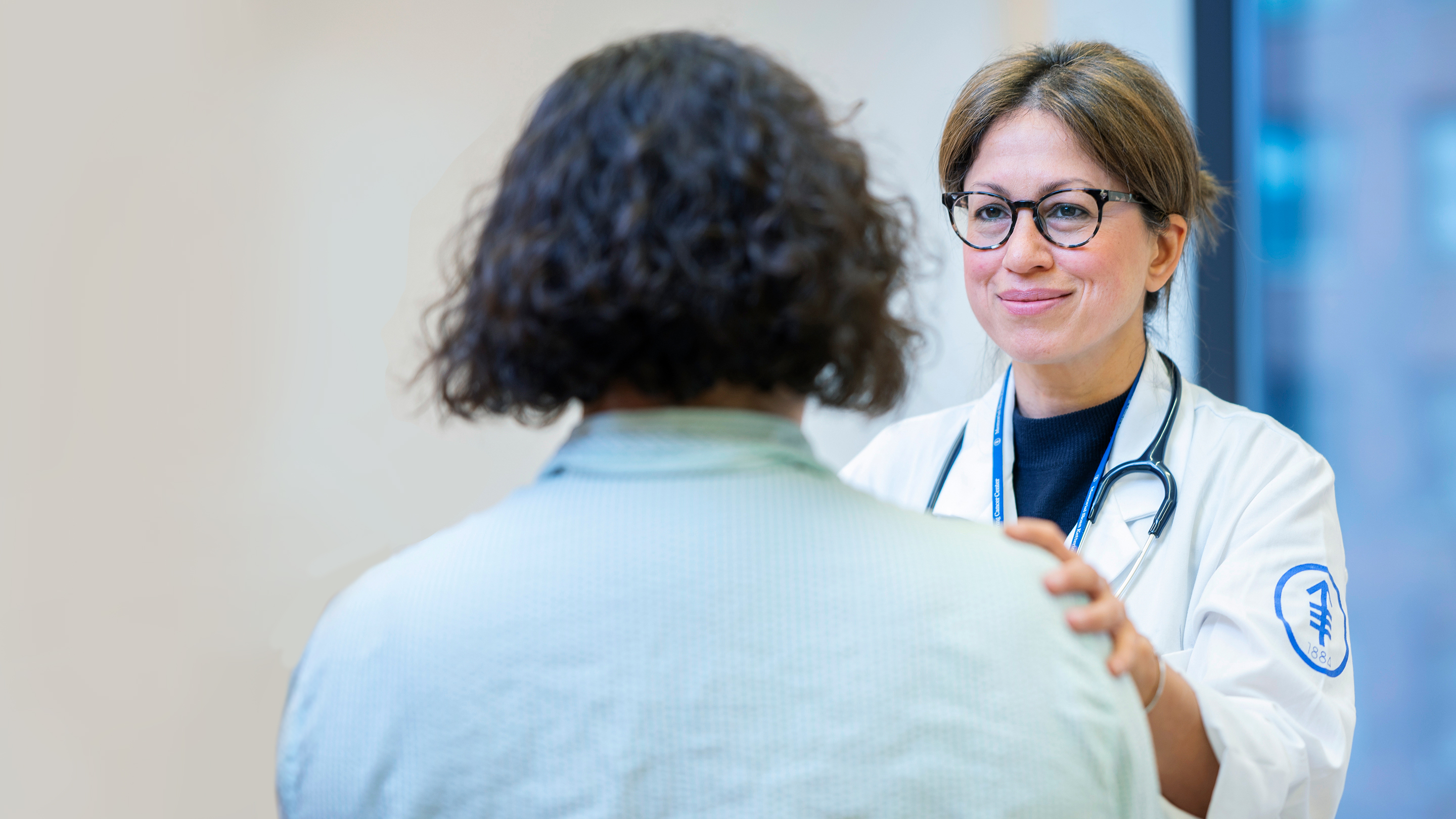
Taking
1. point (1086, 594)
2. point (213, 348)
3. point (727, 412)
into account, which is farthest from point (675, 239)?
point (213, 348)

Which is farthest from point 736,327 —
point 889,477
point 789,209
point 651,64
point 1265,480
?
point 889,477

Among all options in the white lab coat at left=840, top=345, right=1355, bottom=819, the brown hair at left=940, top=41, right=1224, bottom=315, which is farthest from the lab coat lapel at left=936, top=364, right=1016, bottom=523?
the brown hair at left=940, top=41, right=1224, bottom=315

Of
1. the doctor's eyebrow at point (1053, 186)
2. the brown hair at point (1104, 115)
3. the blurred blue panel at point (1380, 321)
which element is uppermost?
the brown hair at point (1104, 115)

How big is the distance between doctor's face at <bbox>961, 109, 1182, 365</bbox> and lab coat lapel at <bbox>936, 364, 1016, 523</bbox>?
0.15m

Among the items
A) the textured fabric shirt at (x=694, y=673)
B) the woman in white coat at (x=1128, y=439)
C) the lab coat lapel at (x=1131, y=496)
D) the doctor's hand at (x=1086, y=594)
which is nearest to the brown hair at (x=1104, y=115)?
the woman in white coat at (x=1128, y=439)

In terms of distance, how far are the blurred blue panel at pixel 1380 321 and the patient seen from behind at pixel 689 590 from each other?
203 cm

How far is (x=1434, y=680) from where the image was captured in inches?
89.8

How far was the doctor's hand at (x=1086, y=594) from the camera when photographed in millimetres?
689

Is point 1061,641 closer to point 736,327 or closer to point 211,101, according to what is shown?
point 736,327

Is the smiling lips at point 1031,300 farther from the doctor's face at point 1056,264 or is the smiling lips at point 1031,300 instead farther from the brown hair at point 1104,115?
the brown hair at point 1104,115

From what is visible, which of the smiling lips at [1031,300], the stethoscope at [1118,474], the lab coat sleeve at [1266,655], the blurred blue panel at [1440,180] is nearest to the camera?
the lab coat sleeve at [1266,655]

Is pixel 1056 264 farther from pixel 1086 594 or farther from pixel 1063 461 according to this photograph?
pixel 1086 594

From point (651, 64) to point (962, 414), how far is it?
1.17 metres

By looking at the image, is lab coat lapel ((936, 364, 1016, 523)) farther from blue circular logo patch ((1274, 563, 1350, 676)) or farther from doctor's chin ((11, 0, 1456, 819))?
blue circular logo patch ((1274, 563, 1350, 676))
